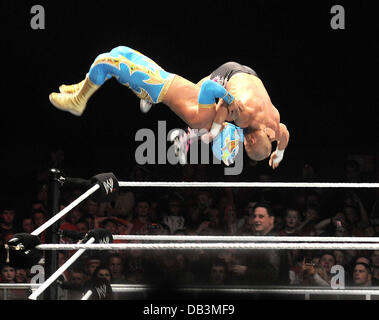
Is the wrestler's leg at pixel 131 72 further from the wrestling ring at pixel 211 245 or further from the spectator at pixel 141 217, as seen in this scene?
the spectator at pixel 141 217

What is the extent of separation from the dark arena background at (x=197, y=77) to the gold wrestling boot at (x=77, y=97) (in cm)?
88

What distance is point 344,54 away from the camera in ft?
12.6

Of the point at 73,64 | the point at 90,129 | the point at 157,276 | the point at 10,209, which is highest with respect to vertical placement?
the point at 73,64

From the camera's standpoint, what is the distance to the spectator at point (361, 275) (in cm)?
323

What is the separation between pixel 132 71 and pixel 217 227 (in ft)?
4.19

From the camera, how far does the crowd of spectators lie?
3281 millimetres

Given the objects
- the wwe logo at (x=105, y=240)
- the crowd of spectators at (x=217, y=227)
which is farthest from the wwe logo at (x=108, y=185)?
the crowd of spectators at (x=217, y=227)

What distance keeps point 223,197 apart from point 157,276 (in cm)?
77

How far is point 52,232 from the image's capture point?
2.15 m

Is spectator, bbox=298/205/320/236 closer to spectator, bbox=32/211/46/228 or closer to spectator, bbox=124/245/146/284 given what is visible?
spectator, bbox=124/245/146/284
